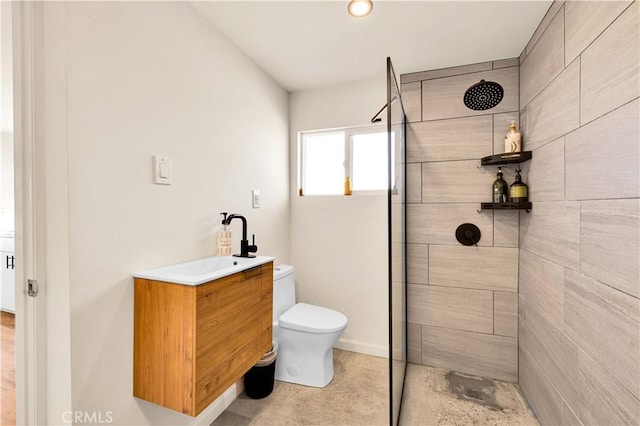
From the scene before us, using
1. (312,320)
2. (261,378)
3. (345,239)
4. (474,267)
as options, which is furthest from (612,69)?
(261,378)

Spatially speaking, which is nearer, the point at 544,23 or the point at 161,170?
the point at 161,170

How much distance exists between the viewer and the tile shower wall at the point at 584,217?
970 mm

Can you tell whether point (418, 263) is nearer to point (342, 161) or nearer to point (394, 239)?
point (394, 239)

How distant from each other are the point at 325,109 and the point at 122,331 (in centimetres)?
213

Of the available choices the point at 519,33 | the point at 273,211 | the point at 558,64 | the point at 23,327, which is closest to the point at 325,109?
the point at 273,211

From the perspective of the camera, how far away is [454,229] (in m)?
2.15

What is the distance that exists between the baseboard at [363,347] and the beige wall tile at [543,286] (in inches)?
43.9

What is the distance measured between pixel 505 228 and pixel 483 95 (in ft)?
3.21

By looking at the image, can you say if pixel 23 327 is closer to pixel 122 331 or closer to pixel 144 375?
pixel 122 331

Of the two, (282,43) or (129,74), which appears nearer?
(129,74)

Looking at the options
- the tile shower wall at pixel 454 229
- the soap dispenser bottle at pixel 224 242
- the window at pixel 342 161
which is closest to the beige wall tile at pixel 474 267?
the tile shower wall at pixel 454 229

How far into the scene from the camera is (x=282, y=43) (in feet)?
6.08

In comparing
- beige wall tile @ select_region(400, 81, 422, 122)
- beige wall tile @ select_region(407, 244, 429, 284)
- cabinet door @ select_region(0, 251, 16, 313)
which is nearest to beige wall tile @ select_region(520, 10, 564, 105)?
beige wall tile @ select_region(400, 81, 422, 122)

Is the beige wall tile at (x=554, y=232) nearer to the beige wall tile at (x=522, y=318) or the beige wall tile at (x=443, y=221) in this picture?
the beige wall tile at (x=443, y=221)
